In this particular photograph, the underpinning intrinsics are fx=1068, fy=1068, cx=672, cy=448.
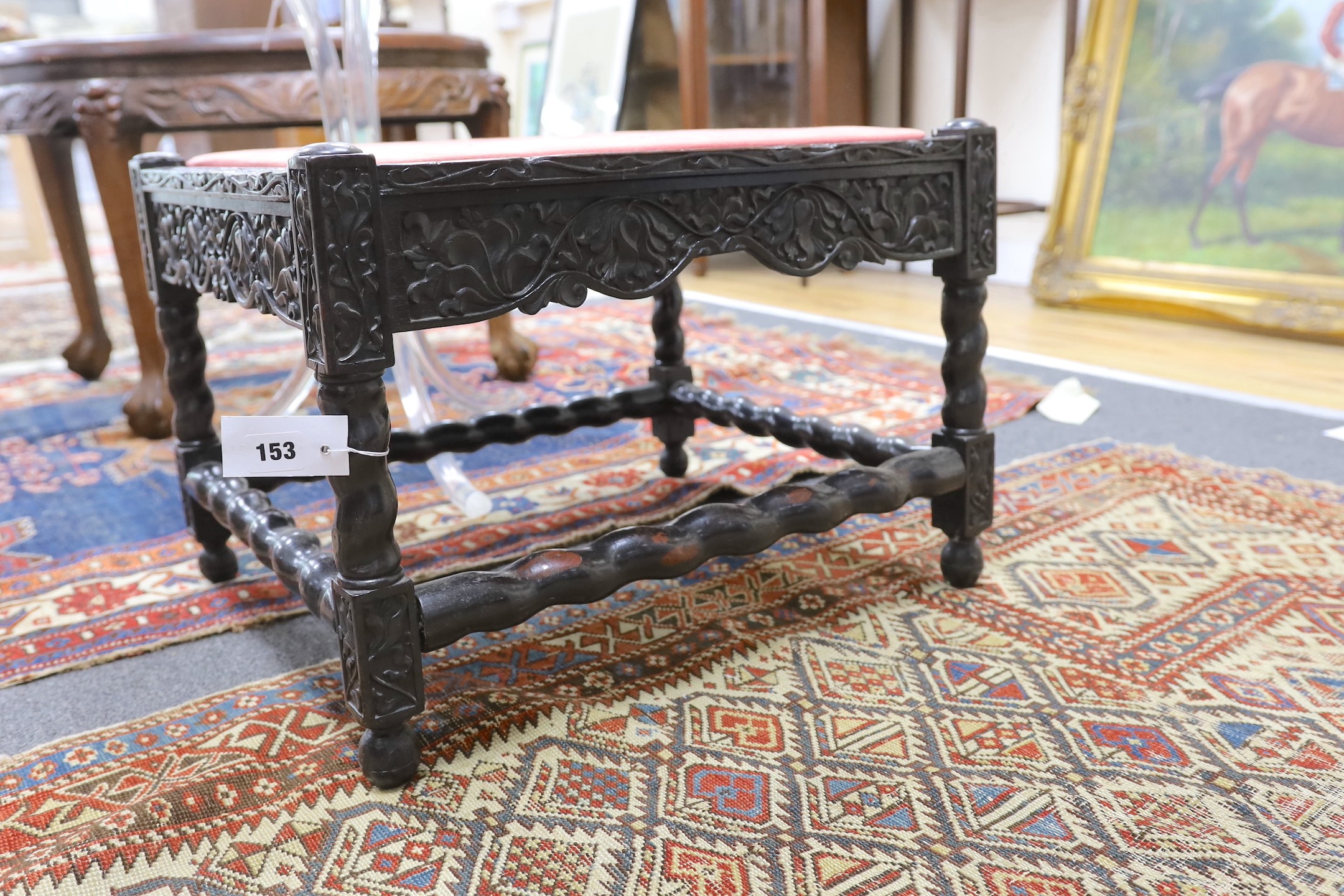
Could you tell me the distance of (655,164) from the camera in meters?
1.22

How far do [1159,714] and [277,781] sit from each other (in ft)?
3.30

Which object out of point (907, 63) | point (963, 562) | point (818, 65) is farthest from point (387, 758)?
point (907, 63)

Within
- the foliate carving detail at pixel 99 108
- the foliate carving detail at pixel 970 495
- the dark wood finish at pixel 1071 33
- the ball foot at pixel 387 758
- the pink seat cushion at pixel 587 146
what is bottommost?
the ball foot at pixel 387 758

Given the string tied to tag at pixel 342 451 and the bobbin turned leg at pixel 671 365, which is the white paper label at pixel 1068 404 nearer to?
the bobbin turned leg at pixel 671 365

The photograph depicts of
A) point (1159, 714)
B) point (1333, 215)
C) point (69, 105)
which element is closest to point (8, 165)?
point (69, 105)

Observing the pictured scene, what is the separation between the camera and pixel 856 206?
143cm

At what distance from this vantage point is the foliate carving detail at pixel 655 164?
3.54 ft

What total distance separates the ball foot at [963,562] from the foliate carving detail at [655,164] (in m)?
0.57

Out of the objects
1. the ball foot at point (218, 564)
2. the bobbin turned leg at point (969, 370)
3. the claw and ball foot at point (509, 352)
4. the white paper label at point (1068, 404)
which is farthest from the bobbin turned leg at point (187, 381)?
the white paper label at point (1068, 404)

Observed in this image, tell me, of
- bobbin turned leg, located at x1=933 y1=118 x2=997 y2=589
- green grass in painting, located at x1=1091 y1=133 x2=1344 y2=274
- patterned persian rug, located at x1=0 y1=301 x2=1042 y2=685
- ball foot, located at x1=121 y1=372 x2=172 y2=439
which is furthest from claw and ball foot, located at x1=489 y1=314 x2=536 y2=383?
green grass in painting, located at x1=1091 y1=133 x2=1344 y2=274

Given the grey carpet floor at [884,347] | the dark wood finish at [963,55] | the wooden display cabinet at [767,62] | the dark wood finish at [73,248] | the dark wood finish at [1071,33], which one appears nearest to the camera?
the grey carpet floor at [884,347]

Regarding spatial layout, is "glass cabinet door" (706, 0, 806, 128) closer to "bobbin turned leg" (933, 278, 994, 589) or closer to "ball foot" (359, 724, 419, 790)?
"bobbin turned leg" (933, 278, 994, 589)

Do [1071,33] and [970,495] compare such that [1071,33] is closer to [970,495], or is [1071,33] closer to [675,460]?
[675,460]

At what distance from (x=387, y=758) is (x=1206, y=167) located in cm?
343
